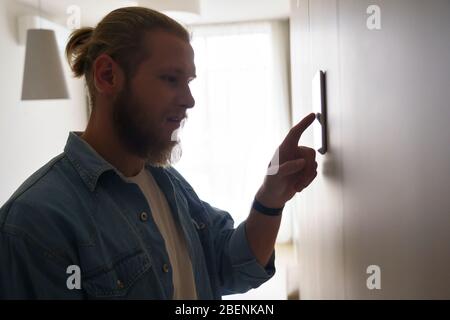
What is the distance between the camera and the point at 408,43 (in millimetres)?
379

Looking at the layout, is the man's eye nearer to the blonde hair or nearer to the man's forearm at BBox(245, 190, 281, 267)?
the blonde hair

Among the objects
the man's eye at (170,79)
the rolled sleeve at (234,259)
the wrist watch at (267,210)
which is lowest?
the rolled sleeve at (234,259)

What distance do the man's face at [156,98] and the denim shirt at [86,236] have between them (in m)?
0.06

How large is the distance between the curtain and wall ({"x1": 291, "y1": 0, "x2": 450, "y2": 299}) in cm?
301

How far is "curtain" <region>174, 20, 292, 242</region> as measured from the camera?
150 inches

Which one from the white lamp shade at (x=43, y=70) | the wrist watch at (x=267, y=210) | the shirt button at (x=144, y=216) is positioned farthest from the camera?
the white lamp shade at (x=43, y=70)

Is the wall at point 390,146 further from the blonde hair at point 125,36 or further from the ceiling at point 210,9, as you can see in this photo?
the ceiling at point 210,9

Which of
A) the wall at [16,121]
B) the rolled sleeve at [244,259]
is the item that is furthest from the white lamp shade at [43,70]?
the rolled sleeve at [244,259]

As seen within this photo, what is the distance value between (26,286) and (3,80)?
246cm

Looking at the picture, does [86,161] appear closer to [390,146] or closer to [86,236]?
[86,236]

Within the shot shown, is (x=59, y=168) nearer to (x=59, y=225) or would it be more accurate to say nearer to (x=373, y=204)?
(x=59, y=225)

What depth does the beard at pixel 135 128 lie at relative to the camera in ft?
2.13

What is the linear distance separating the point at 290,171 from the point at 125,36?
331mm

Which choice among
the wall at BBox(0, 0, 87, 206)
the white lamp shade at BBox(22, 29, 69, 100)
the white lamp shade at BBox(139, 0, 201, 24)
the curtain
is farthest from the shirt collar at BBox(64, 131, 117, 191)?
the curtain
